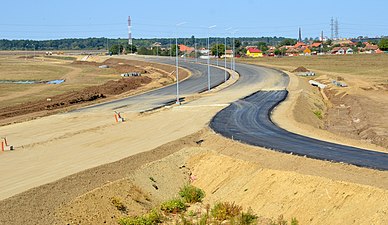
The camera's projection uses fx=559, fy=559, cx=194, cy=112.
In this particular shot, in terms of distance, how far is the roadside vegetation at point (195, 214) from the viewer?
20.4 meters

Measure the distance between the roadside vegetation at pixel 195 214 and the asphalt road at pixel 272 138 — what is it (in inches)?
269

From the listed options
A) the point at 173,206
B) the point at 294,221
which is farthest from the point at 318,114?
the point at 294,221

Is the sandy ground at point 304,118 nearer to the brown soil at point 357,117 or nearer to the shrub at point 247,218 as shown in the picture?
the brown soil at point 357,117

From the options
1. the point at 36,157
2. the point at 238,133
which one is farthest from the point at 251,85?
the point at 36,157

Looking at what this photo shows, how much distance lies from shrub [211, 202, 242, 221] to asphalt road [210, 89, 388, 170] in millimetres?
6949

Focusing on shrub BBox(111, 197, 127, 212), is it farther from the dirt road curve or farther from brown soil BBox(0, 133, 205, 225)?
the dirt road curve

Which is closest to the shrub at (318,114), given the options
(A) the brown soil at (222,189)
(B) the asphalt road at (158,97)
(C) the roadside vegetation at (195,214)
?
(B) the asphalt road at (158,97)

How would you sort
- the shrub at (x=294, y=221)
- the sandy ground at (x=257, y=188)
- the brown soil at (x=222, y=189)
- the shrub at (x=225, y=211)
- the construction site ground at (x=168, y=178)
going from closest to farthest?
the shrub at (x=294, y=221)
the sandy ground at (x=257, y=188)
the brown soil at (x=222, y=189)
the construction site ground at (x=168, y=178)
the shrub at (x=225, y=211)

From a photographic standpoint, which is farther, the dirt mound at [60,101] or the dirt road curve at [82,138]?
the dirt mound at [60,101]

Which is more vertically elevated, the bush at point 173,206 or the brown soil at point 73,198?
the brown soil at point 73,198

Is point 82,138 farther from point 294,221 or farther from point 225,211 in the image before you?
point 294,221

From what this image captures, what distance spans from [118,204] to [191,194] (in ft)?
A: 11.5

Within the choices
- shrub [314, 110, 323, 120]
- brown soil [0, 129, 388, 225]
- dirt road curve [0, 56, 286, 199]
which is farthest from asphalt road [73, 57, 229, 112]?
brown soil [0, 129, 388, 225]

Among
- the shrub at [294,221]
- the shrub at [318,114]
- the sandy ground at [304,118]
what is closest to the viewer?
the shrub at [294,221]
